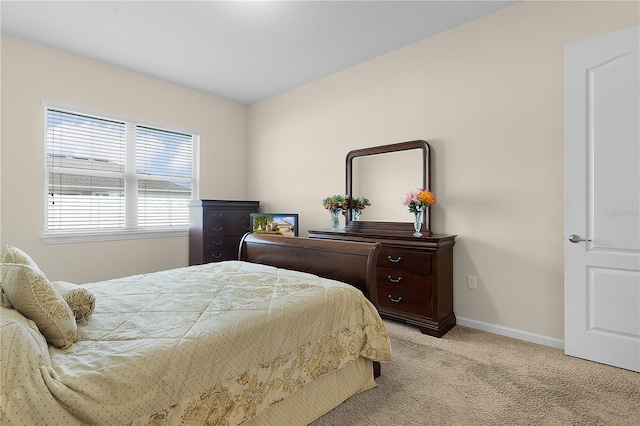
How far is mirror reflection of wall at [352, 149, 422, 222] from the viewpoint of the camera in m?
3.42

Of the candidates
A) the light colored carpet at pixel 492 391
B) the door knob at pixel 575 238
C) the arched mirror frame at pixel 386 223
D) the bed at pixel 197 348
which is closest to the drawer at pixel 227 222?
the arched mirror frame at pixel 386 223

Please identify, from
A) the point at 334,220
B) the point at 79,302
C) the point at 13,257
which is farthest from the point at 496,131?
the point at 13,257

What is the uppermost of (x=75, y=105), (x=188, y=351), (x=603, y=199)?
(x=75, y=105)

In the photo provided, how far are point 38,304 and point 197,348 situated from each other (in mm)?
595

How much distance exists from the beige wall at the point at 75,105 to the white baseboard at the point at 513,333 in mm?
3626

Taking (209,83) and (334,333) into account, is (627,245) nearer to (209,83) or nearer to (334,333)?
(334,333)

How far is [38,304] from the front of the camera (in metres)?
1.19

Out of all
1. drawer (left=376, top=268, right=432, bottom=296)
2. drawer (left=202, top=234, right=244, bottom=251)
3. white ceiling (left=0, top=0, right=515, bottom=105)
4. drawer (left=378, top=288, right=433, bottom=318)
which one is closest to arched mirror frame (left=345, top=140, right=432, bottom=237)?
drawer (left=376, top=268, right=432, bottom=296)

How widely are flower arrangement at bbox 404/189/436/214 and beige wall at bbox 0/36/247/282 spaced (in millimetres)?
3005

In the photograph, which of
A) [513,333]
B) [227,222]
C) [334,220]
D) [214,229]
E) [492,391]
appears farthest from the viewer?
[227,222]

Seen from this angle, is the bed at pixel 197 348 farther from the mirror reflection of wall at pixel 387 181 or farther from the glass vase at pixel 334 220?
the glass vase at pixel 334 220

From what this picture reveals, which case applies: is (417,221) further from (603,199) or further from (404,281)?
(603,199)

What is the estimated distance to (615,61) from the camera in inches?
88.0

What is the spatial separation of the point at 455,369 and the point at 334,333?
1080 millimetres
